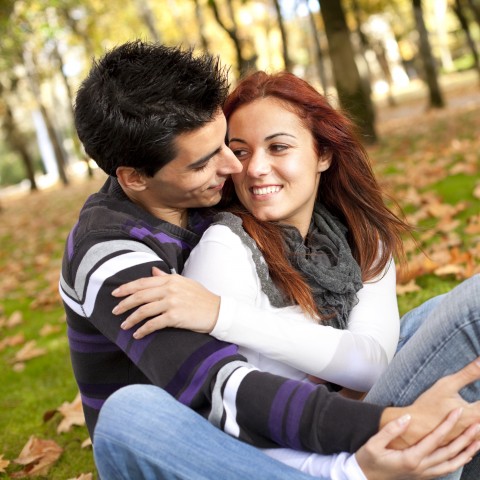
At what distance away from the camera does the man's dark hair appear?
2068mm

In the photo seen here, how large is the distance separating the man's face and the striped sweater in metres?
0.10

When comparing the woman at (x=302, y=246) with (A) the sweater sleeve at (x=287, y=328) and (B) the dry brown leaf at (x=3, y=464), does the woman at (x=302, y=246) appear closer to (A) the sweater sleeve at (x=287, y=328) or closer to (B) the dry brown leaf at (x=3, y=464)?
(A) the sweater sleeve at (x=287, y=328)

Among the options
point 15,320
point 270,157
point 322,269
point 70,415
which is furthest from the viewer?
point 15,320

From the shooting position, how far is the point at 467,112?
13.7 meters

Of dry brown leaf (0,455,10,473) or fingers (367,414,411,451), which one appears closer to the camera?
fingers (367,414,411,451)

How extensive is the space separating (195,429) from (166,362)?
0.20 m

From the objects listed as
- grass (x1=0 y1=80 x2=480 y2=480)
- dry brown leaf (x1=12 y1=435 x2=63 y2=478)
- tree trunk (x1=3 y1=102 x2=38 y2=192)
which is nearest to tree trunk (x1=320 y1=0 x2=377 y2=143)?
grass (x1=0 y1=80 x2=480 y2=480)

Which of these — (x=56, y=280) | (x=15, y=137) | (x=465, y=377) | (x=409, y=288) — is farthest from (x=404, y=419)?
(x=15, y=137)

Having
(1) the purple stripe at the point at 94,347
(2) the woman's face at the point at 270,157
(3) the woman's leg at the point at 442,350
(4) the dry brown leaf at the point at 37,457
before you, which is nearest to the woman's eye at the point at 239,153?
(2) the woman's face at the point at 270,157

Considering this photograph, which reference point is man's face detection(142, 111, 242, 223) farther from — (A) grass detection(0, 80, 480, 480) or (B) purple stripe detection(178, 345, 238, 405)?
(A) grass detection(0, 80, 480, 480)

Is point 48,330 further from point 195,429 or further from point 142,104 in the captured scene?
point 195,429

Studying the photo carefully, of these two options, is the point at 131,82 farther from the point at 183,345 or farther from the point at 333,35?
the point at 333,35

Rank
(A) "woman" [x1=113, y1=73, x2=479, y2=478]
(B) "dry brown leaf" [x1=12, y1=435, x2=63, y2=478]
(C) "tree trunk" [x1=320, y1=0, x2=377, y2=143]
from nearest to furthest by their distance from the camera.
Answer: (A) "woman" [x1=113, y1=73, x2=479, y2=478] < (B) "dry brown leaf" [x1=12, y1=435, x2=63, y2=478] < (C) "tree trunk" [x1=320, y1=0, x2=377, y2=143]

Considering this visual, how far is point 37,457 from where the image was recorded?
10.3ft
